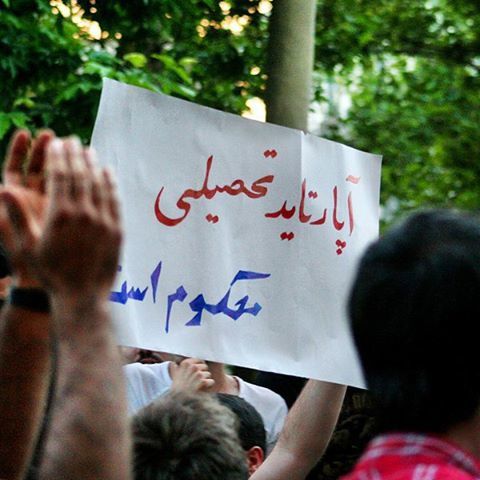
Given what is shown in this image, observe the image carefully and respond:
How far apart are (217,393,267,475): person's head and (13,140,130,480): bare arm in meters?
1.84

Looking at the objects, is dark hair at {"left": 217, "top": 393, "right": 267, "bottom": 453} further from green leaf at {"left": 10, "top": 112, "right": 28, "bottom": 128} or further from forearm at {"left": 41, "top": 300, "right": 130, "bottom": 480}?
green leaf at {"left": 10, "top": 112, "right": 28, "bottom": 128}

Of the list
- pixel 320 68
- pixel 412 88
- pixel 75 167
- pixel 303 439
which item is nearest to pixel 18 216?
pixel 75 167

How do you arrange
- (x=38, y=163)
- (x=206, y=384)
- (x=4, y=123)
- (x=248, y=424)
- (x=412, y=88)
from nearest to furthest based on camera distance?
(x=38, y=163) < (x=248, y=424) < (x=206, y=384) < (x=4, y=123) < (x=412, y=88)

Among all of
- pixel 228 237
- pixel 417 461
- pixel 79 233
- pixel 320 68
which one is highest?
pixel 320 68

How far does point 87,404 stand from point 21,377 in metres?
0.41

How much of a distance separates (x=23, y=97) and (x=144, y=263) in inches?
157

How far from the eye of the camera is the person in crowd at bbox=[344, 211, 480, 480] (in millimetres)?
1531

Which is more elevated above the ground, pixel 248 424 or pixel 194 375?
pixel 194 375

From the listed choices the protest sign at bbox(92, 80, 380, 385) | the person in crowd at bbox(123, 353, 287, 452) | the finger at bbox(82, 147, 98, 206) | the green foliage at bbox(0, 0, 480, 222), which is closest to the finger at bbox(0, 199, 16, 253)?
the finger at bbox(82, 147, 98, 206)

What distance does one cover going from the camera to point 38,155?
1.87 metres

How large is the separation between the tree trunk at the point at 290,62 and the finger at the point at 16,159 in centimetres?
306

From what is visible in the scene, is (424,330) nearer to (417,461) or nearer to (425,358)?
(425,358)

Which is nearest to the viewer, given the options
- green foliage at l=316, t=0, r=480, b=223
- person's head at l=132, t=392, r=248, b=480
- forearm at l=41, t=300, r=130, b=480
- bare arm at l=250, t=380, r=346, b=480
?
forearm at l=41, t=300, r=130, b=480

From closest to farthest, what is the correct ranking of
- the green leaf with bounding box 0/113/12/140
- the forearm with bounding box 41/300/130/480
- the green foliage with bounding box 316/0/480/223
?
the forearm with bounding box 41/300/130/480, the green leaf with bounding box 0/113/12/140, the green foliage with bounding box 316/0/480/223
